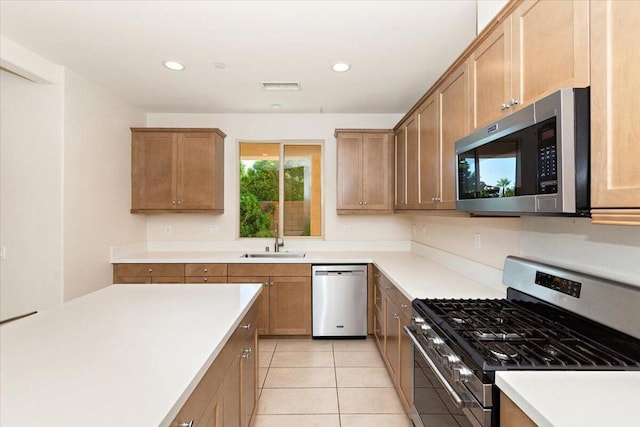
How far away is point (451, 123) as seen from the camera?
7.25ft

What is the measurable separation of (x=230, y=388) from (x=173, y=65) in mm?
2515

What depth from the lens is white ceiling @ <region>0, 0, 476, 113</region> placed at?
2070 mm

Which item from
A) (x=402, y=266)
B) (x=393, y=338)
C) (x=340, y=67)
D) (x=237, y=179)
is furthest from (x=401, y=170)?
(x=237, y=179)

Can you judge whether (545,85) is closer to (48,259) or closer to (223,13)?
(223,13)

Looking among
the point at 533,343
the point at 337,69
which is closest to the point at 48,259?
the point at 337,69

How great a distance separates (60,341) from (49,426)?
612 mm

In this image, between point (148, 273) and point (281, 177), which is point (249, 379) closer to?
point (148, 273)

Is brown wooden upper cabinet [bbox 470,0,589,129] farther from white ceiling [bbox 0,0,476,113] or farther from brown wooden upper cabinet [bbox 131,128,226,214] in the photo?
brown wooden upper cabinet [bbox 131,128,226,214]

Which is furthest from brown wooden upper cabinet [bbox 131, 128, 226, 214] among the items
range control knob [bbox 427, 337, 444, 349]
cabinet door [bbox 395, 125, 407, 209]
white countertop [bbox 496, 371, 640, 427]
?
white countertop [bbox 496, 371, 640, 427]

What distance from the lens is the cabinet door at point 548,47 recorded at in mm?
1086

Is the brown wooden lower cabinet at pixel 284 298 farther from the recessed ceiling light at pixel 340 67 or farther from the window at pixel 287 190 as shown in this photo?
the recessed ceiling light at pixel 340 67

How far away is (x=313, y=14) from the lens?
2109 mm

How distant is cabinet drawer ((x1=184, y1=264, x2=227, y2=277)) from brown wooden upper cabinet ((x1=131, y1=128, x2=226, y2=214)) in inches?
25.5

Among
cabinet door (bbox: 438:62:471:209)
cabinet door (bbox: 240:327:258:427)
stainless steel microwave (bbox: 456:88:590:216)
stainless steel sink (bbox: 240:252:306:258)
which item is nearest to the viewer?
stainless steel microwave (bbox: 456:88:590:216)
